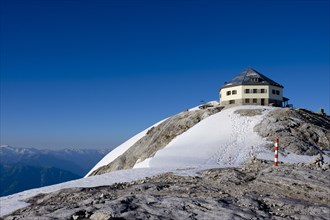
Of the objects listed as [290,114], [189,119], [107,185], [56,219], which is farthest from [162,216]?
[189,119]

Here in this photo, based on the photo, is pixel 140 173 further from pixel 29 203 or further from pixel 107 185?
pixel 29 203

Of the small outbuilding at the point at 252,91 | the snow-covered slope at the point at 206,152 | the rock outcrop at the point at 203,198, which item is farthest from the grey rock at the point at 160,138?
the rock outcrop at the point at 203,198

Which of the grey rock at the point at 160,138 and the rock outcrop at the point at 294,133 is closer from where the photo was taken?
the rock outcrop at the point at 294,133

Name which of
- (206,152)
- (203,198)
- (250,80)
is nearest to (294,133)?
(206,152)

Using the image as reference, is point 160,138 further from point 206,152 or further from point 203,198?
point 203,198

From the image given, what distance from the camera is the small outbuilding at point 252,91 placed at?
6425 centimetres

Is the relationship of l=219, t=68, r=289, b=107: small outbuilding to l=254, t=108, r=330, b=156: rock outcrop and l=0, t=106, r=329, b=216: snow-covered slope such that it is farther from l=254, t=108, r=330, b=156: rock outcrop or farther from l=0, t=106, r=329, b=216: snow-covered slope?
l=254, t=108, r=330, b=156: rock outcrop

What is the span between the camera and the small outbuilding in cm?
6425

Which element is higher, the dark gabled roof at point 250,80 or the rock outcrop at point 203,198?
the dark gabled roof at point 250,80

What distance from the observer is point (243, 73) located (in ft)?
232

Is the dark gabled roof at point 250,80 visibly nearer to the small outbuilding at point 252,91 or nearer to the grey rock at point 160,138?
the small outbuilding at point 252,91

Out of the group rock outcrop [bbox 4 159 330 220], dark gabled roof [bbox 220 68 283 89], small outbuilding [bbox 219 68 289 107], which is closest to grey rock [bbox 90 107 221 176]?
small outbuilding [bbox 219 68 289 107]

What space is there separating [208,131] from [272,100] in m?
28.1

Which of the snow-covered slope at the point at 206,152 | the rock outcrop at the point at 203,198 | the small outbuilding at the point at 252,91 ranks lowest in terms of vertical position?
the rock outcrop at the point at 203,198
